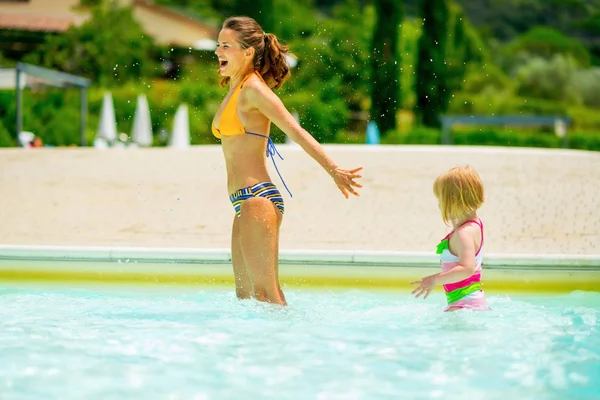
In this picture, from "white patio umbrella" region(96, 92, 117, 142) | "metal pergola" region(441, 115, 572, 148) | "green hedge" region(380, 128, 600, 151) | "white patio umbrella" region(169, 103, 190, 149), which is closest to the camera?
"white patio umbrella" region(169, 103, 190, 149)

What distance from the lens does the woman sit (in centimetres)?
469

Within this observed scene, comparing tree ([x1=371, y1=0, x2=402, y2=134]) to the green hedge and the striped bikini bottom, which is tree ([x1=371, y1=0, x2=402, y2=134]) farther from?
the striped bikini bottom

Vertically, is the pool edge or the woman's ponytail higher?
the woman's ponytail

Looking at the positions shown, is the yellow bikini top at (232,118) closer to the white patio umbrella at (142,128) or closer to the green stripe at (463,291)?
the green stripe at (463,291)

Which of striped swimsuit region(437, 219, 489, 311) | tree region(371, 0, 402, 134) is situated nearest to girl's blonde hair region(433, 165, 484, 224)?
striped swimsuit region(437, 219, 489, 311)

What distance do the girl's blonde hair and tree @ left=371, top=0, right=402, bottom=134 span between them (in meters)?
22.7

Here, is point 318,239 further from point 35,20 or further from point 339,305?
point 35,20

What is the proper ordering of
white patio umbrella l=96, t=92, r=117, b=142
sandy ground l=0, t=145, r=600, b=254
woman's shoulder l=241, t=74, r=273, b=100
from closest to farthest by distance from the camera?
1. woman's shoulder l=241, t=74, r=273, b=100
2. sandy ground l=0, t=145, r=600, b=254
3. white patio umbrella l=96, t=92, r=117, b=142

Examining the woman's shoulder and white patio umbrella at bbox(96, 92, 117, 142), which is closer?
the woman's shoulder

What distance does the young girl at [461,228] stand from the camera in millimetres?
4523

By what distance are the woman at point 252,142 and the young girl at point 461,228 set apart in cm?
54

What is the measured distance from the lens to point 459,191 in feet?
14.9

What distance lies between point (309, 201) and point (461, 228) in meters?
5.19

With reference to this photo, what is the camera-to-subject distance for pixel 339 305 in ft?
18.1
